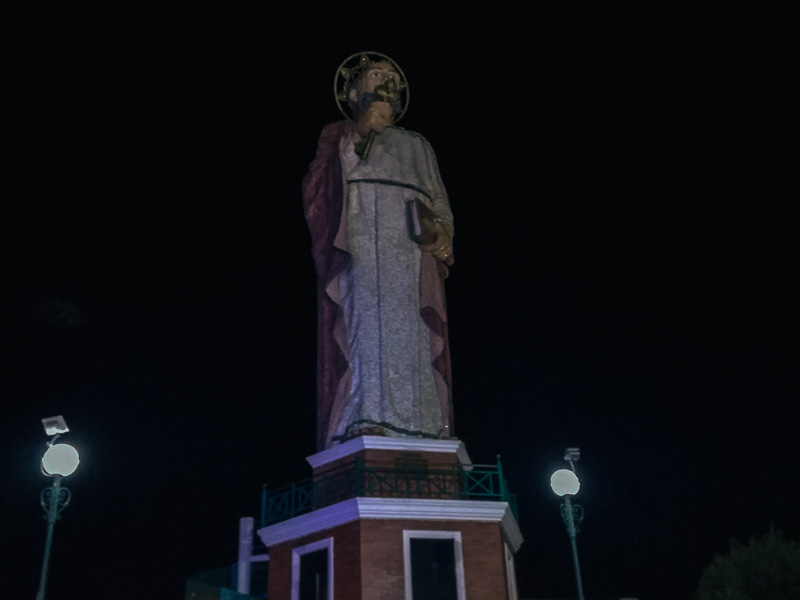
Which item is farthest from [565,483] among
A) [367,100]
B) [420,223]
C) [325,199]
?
[367,100]

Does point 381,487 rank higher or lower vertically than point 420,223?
lower

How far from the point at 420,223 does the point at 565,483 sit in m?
7.06

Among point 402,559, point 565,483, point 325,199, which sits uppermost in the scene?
point 325,199

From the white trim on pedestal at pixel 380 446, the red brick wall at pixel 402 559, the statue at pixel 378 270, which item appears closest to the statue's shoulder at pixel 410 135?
the statue at pixel 378 270

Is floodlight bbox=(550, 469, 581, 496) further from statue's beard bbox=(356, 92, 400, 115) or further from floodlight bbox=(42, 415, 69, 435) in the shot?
statue's beard bbox=(356, 92, 400, 115)

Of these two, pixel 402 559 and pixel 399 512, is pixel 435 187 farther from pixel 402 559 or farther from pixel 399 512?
pixel 402 559

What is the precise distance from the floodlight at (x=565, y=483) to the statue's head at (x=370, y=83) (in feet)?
34.7

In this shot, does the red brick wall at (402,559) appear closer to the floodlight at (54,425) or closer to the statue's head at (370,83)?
the floodlight at (54,425)

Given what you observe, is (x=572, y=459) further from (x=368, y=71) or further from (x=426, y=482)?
(x=368, y=71)

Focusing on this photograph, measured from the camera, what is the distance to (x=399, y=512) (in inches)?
608

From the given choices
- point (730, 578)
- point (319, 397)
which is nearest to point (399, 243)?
point (319, 397)

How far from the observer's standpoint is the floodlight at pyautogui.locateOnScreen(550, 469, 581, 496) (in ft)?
54.3

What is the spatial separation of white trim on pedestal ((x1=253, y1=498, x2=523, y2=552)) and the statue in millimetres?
2227

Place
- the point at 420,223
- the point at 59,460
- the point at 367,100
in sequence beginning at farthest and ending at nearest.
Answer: the point at 367,100, the point at 420,223, the point at 59,460
